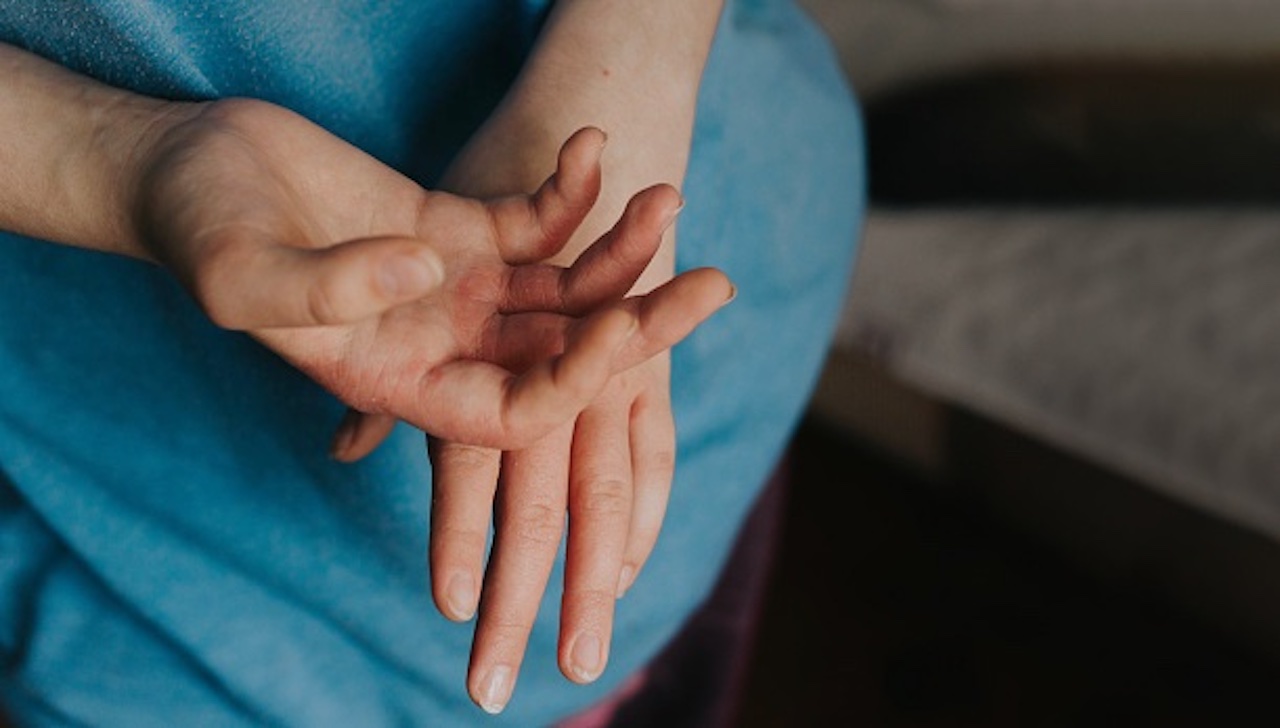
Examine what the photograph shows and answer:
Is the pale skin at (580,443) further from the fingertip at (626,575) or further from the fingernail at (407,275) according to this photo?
the fingernail at (407,275)

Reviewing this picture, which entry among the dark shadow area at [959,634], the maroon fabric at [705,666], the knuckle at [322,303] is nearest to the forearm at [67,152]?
the knuckle at [322,303]

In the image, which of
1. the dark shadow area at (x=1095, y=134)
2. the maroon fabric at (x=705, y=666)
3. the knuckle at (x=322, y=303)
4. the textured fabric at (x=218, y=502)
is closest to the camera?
the knuckle at (x=322, y=303)

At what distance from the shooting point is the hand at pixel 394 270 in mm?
329

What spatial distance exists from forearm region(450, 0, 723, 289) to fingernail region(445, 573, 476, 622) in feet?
0.44

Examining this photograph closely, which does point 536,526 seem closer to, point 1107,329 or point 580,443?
point 580,443

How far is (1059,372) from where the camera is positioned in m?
0.83

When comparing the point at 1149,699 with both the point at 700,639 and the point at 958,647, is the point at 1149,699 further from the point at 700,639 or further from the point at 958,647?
the point at 700,639

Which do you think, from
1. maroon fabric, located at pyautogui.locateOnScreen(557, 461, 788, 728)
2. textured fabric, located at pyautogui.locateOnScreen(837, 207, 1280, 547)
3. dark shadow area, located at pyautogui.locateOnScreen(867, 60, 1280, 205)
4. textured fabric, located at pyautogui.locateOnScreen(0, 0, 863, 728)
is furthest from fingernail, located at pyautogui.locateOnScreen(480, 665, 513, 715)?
dark shadow area, located at pyautogui.locateOnScreen(867, 60, 1280, 205)

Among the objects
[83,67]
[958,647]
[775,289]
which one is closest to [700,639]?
[775,289]

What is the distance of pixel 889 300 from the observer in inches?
36.1

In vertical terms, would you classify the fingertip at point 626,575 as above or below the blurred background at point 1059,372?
above

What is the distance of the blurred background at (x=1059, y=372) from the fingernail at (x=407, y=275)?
0.56 meters

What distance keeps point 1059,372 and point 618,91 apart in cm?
42

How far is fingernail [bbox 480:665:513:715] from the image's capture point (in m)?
0.42
